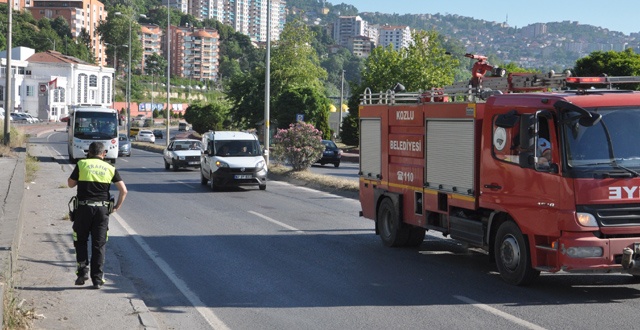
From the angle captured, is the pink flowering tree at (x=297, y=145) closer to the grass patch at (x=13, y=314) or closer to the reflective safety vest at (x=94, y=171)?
the reflective safety vest at (x=94, y=171)

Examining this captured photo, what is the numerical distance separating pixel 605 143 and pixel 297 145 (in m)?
23.1

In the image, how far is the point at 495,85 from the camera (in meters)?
13.9

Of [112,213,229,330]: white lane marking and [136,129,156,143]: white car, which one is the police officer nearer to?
[112,213,229,330]: white lane marking

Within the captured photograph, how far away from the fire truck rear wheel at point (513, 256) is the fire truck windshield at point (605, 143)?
126 centimetres

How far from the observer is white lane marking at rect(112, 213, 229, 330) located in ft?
32.0

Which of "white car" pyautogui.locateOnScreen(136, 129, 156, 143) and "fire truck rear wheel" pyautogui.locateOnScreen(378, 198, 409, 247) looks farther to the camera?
"white car" pyautogui.locateOnScreen(136, 129, 156, 143)

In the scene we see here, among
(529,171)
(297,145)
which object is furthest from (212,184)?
(529,171)

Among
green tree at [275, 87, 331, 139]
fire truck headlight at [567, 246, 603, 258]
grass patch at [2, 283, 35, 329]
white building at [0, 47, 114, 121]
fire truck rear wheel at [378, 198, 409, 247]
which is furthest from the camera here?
white building at [0, 47, 114, 121]

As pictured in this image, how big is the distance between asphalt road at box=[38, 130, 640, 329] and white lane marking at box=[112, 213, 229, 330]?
0.01 meters

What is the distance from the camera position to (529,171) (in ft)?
37.1

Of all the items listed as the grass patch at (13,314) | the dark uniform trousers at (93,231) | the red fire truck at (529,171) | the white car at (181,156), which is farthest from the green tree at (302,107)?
the grass patch at (13,314)

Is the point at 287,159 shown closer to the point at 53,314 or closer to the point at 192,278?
the point at 192,278

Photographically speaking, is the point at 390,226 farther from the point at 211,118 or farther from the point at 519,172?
the point at 211,118

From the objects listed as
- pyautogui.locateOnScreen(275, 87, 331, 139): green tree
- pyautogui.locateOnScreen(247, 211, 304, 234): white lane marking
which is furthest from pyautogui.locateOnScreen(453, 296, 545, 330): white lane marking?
pyautogui.locateOnScreen(275, 87, 331, 139): green tree
